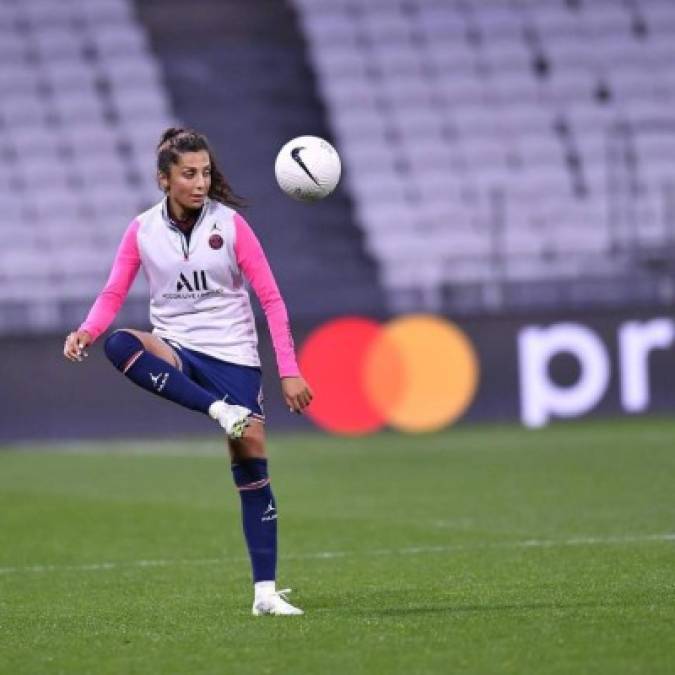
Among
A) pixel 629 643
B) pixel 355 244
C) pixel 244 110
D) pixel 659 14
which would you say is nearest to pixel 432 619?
pixel 629 643

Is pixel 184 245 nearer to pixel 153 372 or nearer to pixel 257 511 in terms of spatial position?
pixel 153 372

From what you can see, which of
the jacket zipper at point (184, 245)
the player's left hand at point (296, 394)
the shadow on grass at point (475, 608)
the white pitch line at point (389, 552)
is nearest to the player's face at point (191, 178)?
the jacket zipper at point (184, 245)

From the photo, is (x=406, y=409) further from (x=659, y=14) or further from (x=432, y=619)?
(x=432, y=619)

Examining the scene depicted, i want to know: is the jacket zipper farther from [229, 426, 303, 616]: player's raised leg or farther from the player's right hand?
[229, 426, 303, 616]: player's raised leg

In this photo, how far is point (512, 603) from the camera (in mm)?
7918

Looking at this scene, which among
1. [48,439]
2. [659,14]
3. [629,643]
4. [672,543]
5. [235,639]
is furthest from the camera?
[659,14]

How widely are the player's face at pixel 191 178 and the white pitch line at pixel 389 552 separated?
279cm

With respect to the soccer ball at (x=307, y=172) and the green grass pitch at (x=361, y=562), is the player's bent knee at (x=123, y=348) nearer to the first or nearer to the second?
the soccer ball at (x=307, y=172)

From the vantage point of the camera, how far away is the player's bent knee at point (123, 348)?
7.83 meters

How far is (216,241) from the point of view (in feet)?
26.3

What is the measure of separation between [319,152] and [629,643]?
105 inches

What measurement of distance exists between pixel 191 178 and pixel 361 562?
2807 millimetres

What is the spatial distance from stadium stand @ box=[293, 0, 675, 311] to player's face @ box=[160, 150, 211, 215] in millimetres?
13399

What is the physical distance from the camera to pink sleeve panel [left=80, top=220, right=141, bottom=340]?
8109mm
